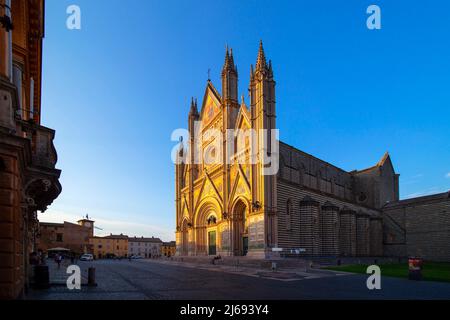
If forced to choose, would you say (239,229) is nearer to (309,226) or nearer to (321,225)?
(309,226)

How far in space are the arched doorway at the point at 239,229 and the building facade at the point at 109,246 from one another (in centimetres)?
7627

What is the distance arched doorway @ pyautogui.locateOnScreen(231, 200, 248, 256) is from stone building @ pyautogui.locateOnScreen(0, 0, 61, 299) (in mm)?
29436

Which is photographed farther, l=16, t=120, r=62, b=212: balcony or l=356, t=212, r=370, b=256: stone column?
l=356, t=212, r=370, b=256: stone column

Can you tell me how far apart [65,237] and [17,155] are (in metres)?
88.8

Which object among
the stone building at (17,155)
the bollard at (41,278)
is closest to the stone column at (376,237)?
the bollard at (41,278)

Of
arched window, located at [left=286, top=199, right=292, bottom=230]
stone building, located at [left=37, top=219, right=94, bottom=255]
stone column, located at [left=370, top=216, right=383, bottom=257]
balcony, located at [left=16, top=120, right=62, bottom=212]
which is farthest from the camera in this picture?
stone building, located at [left=37, top=219, right=94, bottom=255]

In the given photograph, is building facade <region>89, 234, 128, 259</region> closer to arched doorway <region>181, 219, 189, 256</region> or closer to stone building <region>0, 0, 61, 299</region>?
arched doorway <region>181, 219, 189, 256</region>

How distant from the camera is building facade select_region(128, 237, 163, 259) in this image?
138 m

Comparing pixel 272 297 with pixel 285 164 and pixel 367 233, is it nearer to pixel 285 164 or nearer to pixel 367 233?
pixel 285 164

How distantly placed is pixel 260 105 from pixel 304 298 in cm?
2707

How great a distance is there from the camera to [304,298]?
13.4 m

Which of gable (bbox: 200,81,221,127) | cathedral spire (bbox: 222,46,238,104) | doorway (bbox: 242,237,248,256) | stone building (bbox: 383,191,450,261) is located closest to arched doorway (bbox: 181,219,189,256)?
gable (bbox: 200,81,221,127)

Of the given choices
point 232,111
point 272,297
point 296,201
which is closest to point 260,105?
point 232,111

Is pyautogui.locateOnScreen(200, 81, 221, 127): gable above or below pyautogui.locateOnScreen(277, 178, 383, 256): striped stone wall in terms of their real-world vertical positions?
above
